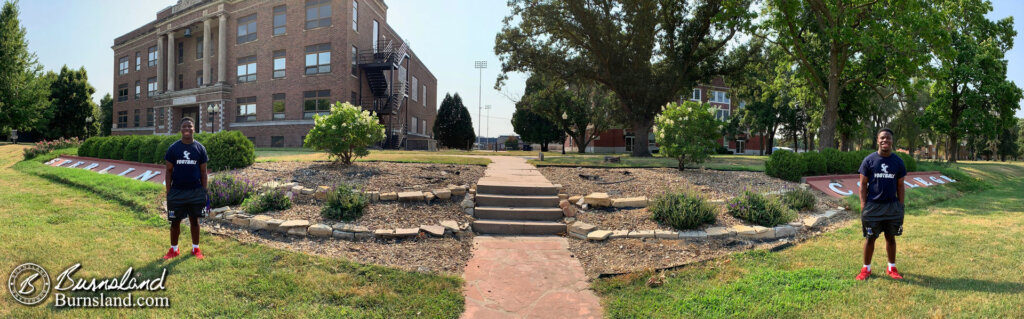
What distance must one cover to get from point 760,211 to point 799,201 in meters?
1.96

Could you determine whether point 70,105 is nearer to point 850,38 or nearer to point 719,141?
point 850,38

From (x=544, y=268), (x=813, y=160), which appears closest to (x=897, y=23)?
(x=813, y=160)

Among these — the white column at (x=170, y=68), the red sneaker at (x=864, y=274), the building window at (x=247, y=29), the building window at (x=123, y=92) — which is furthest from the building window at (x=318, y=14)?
the red sneaker at (x=864, y=274)

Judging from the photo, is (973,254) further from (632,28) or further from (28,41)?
(28,41)

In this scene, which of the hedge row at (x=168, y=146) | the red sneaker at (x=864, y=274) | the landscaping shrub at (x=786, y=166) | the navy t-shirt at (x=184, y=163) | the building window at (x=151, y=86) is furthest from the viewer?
the building window at (x=151, y=86)

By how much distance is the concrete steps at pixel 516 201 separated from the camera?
8.51 meters

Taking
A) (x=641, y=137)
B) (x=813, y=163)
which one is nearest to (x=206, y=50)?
(x=641, y=137)

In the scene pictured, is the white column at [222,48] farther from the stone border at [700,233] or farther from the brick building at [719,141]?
the brick building at [719,141]

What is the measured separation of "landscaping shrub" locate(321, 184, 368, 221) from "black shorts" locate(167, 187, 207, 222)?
6.64 ft

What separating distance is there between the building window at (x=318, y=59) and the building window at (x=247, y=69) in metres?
5.76

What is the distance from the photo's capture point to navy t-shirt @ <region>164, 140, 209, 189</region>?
546 centimetres

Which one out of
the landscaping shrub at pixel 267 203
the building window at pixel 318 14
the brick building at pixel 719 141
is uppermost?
the building window at pixel 318 14

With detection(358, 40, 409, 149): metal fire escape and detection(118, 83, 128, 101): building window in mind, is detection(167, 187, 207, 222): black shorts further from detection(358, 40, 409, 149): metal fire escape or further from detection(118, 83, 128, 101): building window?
detection(118, 83, 128, 101): building window

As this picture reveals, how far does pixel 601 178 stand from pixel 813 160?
6750 mm
